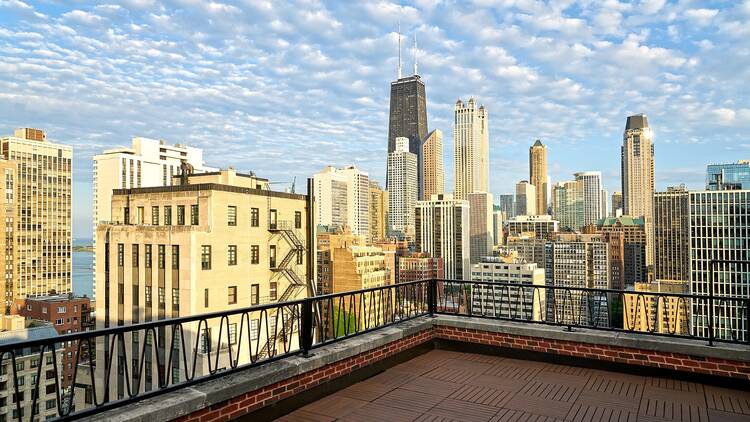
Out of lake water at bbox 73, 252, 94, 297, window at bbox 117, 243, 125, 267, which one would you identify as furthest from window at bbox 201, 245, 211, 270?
lake water at bbox 73, 252, 94, 297

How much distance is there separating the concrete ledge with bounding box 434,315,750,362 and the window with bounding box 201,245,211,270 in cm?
1749

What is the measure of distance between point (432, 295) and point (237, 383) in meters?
4.41

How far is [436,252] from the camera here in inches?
5851

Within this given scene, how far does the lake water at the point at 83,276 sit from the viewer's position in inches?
4689

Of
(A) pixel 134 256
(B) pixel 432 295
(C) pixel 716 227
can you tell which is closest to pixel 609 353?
(B) pixel 432 295

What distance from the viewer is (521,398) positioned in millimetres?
5332

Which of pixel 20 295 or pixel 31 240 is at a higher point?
pixel 31 240

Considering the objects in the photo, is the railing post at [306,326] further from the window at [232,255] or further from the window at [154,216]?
the window at [154,216]

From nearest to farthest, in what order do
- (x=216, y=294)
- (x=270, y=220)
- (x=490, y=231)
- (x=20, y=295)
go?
(x=216, y=294) < (x=270, y=220) < (x=20, y=295) < (x=490, y=231)

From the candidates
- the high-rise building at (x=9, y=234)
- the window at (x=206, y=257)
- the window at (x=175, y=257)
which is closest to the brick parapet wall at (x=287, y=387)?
the window at (x=206, y=257)

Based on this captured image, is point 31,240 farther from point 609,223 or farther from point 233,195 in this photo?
point 609,223

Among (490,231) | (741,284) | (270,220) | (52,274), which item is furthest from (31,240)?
(490,231)

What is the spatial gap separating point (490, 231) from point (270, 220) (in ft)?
580

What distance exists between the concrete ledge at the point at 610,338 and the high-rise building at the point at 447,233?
141614 mm
